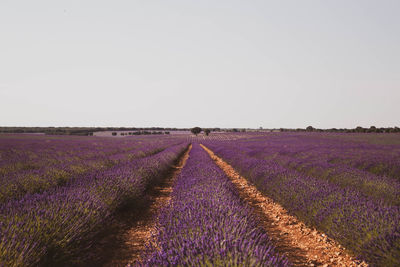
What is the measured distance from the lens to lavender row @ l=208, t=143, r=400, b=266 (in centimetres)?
242

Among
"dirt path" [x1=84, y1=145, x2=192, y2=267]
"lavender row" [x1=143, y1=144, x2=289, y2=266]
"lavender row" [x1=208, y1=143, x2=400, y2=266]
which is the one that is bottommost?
"dirt path" [x1=84, y1=145, x2=192, y2=267]

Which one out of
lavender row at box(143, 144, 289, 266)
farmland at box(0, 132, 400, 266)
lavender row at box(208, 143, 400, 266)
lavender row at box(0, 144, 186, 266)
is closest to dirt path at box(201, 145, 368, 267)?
farmland at box(0, 132, 400, 266)

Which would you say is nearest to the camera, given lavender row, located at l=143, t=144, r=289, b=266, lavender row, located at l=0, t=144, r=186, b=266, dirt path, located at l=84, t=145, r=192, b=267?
lavender row, located at l=143, t=144, r=289, b=266

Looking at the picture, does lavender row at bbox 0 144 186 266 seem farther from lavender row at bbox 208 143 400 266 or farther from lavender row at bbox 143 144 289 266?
lavender row at bbox 208 143 400 266

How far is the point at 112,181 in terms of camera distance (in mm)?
4555

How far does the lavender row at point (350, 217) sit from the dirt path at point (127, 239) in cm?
258

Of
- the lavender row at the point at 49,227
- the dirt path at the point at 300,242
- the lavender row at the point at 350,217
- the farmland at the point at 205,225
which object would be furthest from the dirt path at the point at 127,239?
the lavender row at the point at 350,217

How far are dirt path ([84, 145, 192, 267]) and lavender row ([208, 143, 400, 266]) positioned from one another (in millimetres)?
2581

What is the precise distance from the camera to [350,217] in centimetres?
300

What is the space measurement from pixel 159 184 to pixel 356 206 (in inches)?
221

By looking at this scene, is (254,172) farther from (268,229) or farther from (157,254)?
(157,254)

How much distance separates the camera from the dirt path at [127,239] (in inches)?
107

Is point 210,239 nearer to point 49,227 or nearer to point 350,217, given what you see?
point 49,227

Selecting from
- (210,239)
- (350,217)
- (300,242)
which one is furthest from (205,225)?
(350,217)
